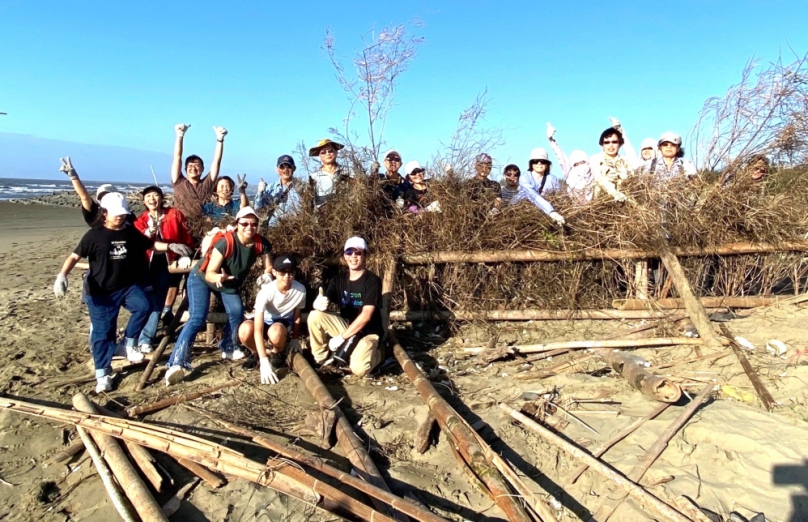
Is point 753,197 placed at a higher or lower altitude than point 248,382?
higher

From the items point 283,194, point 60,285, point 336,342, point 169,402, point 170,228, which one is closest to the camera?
point 169,402

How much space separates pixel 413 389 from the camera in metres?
4.97

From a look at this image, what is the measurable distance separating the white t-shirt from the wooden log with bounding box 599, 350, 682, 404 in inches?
133

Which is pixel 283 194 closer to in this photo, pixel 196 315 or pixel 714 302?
pixel 196 315

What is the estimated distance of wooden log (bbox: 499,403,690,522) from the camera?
9.81 ft

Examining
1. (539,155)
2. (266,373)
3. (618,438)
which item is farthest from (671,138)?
(266,373)

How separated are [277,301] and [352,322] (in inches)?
33.0

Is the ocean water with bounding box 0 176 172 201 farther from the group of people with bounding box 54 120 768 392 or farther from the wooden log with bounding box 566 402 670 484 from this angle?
the wooden log with bounding box 566 402 670 484

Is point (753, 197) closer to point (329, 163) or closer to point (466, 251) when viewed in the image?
point (466, 251)

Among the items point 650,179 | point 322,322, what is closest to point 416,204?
point 322,322

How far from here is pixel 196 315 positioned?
17.3 ft

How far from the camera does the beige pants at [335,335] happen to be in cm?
511

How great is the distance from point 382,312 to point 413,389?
4.33 ft

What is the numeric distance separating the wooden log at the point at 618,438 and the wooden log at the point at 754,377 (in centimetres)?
81
